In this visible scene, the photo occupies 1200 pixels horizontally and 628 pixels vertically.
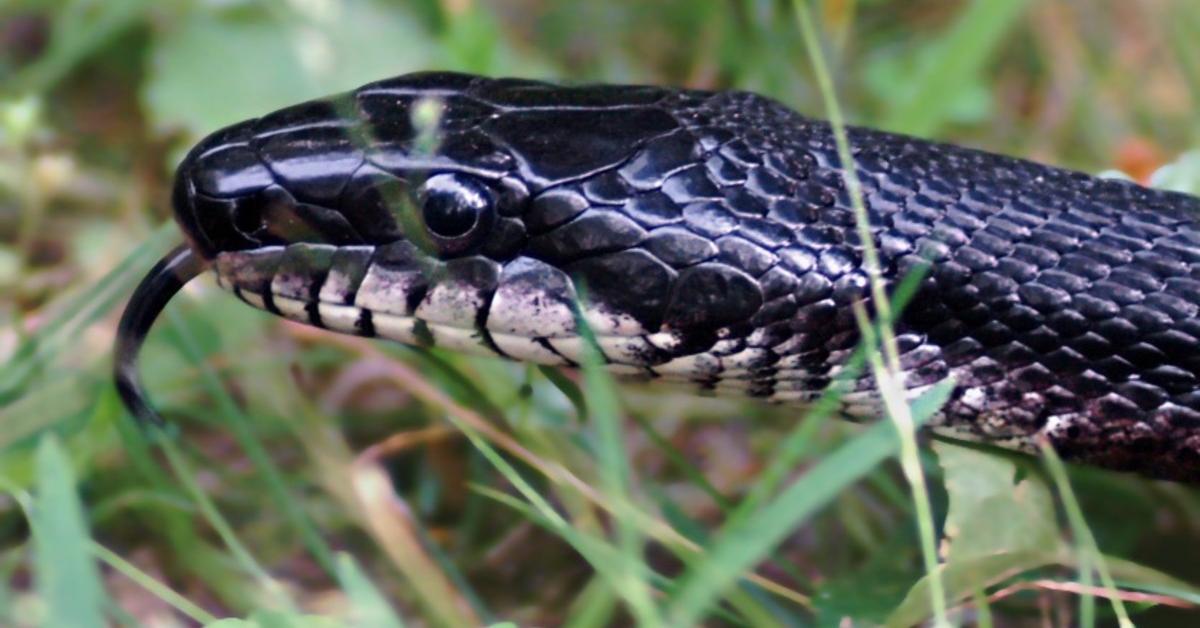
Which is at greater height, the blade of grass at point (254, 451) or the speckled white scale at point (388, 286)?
the speckled white scale at point (388, 286)

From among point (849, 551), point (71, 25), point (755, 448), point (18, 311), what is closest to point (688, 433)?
point (755, 448)

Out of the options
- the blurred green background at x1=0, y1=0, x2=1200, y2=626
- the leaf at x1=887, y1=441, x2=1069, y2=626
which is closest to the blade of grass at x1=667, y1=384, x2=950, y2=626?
the blurred green background at x1=0, y1=0, x2=1200, y2=626

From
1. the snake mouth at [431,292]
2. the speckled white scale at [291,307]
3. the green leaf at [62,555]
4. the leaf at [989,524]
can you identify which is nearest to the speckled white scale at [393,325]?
the snake mouth at [431,292]

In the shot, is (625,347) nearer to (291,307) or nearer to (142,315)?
(291,307)

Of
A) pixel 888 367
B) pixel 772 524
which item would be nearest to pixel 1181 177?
pixel 888 367

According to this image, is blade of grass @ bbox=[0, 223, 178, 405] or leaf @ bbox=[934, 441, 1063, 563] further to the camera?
blade of grass @ bbox=[0, 223, 178, 405]

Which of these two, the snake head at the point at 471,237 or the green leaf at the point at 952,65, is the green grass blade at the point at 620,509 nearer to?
the snake head at the point at 471,237

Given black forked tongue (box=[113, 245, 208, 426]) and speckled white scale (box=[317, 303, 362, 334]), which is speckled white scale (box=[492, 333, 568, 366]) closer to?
speckled white scale (box=[317, 303, 362, 334])
